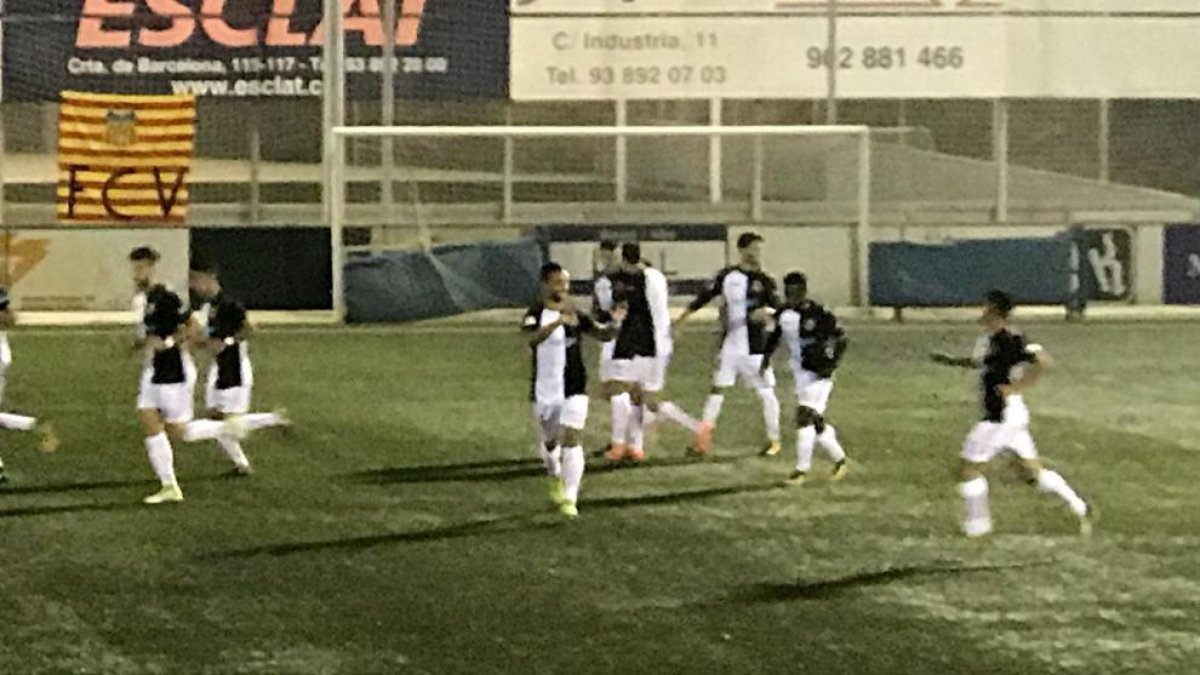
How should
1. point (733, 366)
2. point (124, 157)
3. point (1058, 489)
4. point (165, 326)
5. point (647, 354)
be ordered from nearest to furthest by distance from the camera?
point (1058, 489) < point (165, 326) < point (647, 354) < point (733, 366) < point (124, 157)

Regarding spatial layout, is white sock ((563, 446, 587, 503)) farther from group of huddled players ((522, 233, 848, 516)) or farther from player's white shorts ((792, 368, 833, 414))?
player's white shorts ((792, 368, 833, 414))

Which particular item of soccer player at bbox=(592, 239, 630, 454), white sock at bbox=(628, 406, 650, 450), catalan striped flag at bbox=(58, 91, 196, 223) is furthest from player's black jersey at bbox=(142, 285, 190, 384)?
catalan striped flag at bbox=(58, 91, 196, 223)

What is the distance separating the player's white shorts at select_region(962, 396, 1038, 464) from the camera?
12570 millimetres

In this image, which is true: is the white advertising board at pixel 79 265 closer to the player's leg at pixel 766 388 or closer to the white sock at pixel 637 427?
the white sock at pixel 637 427

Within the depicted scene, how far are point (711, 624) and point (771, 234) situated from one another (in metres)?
20.6

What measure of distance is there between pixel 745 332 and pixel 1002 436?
483cm

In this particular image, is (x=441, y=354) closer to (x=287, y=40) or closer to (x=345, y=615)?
(x=287, y=40)

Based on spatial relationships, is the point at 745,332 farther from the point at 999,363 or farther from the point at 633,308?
the point at 999,363

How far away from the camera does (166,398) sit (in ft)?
47.3

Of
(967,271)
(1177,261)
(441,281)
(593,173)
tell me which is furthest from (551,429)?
(593,173)

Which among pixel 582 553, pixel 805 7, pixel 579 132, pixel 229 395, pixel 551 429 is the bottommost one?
pixel 582 553

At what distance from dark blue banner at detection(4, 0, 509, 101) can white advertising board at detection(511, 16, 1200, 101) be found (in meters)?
1.04

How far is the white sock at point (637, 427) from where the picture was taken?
16.8 m

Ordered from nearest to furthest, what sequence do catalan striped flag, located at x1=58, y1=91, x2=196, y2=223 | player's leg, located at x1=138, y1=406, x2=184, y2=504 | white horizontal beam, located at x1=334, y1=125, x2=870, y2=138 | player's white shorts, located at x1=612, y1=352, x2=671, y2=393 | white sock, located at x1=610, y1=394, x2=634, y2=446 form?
player's leg, located at x1=138, y1=406, x2=184, y2=504 < player's white shorts, located at x1=612, y1=352, x2=671, y2=393 < white sock, located at x1=610, y1=394, x2=634, y2=446 < white horizontal beam, located at x1=334, y1=125, x2=870, y2=138 < catalan striped flag, located at x1=58, y1=91, x2=196, y2=223
